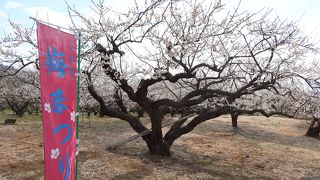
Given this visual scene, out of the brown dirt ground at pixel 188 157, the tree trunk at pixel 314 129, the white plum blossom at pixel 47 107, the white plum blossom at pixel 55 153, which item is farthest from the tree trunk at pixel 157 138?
the tree trunk at pixel 314 129

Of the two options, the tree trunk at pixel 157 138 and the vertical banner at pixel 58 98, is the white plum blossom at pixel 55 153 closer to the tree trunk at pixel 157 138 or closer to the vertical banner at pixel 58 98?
the vertical banner at pixel 58 98

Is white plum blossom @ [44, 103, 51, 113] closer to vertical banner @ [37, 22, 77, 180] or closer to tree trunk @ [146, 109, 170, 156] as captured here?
vertical banner @ [37, 22, 77, 180]

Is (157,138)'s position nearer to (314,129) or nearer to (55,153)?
(55,153)

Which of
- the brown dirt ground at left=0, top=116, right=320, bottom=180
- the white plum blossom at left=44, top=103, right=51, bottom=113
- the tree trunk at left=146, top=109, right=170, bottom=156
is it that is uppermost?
the white plum blossom at left=44, top=103, right=51, bottom=113

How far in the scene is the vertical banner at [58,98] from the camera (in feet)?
17.2

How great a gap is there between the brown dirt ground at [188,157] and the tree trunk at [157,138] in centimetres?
35

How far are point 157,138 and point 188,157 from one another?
5.60ft

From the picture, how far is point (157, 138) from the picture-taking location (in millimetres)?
13047

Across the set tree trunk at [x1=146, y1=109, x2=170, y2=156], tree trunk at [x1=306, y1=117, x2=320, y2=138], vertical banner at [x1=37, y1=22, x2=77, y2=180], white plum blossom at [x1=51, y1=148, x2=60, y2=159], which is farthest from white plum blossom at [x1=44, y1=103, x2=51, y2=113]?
tree trunk at [x1=306, y1=117, x2=320, y2=138]

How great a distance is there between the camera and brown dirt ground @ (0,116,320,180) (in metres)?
10.9

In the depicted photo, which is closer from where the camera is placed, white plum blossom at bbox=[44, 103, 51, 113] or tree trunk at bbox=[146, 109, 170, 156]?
white plum blossom at bbox=[44, 103, 51, 113]

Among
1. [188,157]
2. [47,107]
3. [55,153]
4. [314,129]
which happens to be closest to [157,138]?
[188,157]

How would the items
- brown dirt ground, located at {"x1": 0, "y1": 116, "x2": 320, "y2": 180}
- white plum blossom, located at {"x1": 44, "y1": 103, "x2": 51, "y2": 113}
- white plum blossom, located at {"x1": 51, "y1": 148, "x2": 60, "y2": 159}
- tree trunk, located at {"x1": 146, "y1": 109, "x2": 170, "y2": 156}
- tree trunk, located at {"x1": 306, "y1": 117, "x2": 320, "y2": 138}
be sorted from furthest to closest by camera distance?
1. tree trunk, located at {"x1": 306, "y1": 117, "x2": 320, "y2": 138}
2. tree trunk, located at {"x1": 146, "y1": 109, "x2": 170, "y2": 156}
3. brown dirt ground, located at {"x1": 0, "y1": 116, "x2": 320, "y2": 180}
4. white plum blossom, located at {"x1": 51, "y1": 148, "x2": 60, "y2": 159}
5. white plum blossom, located at {"x1": 44, "y1": 103, "x2": 51, "y2": 113}

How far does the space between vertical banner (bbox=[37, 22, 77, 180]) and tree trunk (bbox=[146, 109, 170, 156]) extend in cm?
675
